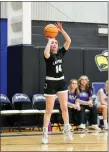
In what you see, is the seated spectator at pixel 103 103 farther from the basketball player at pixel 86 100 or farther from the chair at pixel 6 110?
the chair at pixel 6 110

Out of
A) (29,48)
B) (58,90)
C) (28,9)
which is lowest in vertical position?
(58,90)

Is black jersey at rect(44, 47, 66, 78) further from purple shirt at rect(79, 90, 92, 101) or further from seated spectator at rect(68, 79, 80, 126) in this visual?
purple shirt at rect(79, 90, 92, 101)

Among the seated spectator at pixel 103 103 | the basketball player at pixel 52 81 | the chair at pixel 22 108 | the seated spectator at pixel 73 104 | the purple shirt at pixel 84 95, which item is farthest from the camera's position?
the seated spectator at pixel 103 103

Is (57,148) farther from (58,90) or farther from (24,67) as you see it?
(24,67)

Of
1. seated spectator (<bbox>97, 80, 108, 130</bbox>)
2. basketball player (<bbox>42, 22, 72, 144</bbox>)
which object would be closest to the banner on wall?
seated spectator (<bbox>97, 80, 108, 130</bbox>)

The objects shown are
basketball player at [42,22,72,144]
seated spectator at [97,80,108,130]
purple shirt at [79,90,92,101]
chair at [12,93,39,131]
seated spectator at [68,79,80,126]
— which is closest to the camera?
basketball player at [42,22,72,144]

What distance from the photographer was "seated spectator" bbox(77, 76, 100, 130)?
35.1ft

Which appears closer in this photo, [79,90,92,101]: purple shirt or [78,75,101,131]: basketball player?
[78,75,101,131]: basketball player

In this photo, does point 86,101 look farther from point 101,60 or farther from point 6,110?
point 101,60

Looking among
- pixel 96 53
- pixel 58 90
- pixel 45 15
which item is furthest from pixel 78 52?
pixel 58 90

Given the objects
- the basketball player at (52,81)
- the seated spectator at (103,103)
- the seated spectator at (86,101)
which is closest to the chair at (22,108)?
the seated spectator at (86,101)

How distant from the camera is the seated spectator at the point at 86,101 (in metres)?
10.7

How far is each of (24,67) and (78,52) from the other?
1709mm

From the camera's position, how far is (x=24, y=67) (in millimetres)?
11938
